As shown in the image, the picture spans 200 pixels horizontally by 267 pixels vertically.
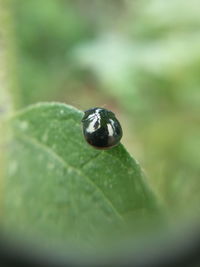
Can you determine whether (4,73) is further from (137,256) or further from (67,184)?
(137,256)

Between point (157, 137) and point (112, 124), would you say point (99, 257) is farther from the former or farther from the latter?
point (157, 137)

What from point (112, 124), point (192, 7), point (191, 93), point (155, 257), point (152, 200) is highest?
point (192, 7)

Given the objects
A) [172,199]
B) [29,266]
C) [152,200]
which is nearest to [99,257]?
[29,266]

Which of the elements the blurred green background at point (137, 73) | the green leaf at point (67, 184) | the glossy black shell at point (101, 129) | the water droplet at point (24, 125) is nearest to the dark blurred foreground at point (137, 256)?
the green leaf at point (67, 184)

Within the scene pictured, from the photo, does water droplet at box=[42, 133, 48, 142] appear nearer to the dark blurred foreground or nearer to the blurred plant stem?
the blurred plant stem

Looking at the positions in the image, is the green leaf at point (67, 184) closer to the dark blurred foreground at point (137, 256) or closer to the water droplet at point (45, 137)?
the water droplet at point (45, 137)

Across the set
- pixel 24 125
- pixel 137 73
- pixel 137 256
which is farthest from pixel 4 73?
pixel 137 73
